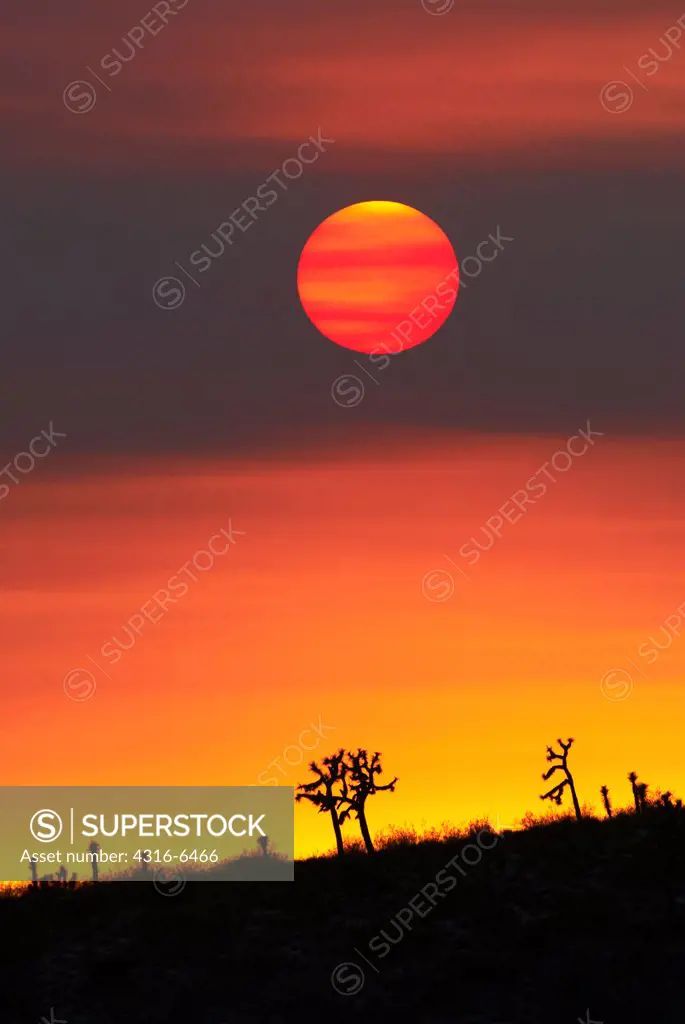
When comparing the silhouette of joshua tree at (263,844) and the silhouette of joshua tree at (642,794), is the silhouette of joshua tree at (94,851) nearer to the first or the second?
the silhouette of joshua tree at (263,844)

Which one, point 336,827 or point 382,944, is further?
point 336,827

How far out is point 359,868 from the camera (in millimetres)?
66750

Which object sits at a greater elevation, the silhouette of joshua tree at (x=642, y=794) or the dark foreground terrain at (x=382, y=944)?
the silhouette of joshua tree at (x=642, y=794)

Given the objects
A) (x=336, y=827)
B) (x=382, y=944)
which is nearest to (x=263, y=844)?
(x=336, y=827)

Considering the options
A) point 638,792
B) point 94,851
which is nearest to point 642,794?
point 638,792

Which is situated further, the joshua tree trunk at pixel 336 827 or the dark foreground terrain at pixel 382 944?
the joshua tree trunk at pixel 336 827

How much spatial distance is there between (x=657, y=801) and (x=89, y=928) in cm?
2103

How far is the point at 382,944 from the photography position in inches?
2408

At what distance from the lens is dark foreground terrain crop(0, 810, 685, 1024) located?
58094 mm

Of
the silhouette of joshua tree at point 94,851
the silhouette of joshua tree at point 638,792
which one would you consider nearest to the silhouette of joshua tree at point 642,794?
the silhouette of joshua tree at point 638,792

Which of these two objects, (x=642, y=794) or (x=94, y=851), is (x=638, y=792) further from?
(x=94, y=851)

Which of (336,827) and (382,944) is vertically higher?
(336,827)

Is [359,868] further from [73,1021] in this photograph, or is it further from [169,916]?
[73,1021]

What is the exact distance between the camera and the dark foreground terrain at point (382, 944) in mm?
58094
